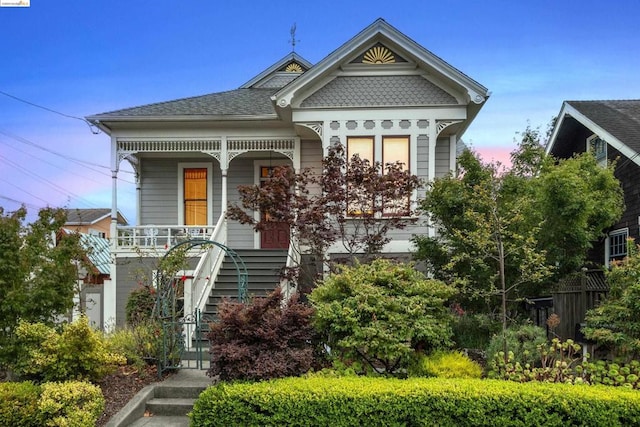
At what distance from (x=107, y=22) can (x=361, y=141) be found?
27.7 feet

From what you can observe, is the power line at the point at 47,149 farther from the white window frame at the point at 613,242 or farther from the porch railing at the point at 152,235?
the white window frame at the point at 613,242

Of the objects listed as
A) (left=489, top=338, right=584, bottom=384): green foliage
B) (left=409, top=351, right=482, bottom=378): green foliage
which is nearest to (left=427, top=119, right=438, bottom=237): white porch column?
(left=489, top=338, right=584, bottom=384): green foliage

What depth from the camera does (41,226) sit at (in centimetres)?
759

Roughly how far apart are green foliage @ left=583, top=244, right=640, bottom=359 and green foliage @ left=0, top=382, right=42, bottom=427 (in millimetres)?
7233

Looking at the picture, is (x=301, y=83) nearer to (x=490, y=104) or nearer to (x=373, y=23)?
(x=373, y=23)

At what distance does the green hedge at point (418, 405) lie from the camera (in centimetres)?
551

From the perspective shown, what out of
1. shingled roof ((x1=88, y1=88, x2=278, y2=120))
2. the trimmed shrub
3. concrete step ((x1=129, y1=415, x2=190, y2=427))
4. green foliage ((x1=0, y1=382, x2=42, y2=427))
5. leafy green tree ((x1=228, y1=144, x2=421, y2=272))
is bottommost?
concrete step ((x1=129, y1=415, x2=190, y2=427))

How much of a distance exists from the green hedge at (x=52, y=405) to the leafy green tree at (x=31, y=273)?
2.88 ft

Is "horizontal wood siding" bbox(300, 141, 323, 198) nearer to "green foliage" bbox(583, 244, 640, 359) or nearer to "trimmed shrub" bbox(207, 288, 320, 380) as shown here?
"trimmed shrub" bbox(207, 288, 320, 380)

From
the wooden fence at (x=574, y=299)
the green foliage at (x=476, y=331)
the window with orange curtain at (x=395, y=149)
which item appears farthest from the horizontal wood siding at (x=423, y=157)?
the green foliage at (x=476, y=331)

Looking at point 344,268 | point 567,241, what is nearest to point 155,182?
point 344,268

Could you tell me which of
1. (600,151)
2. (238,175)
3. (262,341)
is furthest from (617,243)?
(262,341)

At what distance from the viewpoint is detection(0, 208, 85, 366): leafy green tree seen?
22.9ft

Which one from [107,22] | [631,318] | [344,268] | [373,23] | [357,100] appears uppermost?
[107,22]
